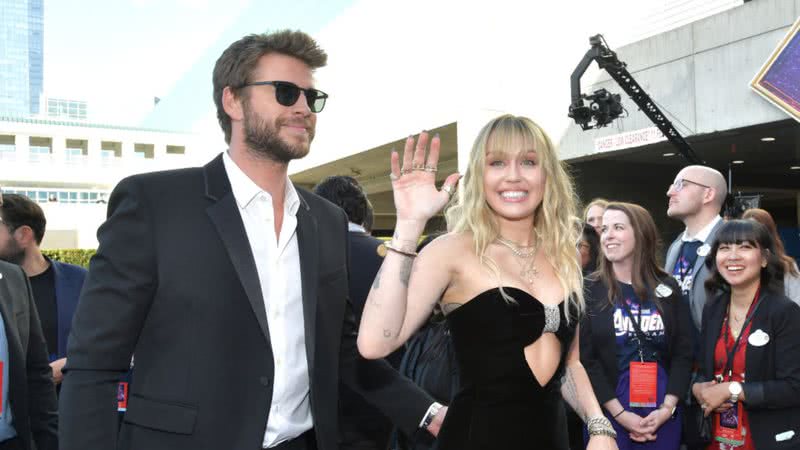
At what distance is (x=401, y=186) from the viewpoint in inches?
79.7

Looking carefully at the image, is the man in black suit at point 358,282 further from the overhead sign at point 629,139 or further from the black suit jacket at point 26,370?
the overhead sign at point 629,139

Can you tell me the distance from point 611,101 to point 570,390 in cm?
1058

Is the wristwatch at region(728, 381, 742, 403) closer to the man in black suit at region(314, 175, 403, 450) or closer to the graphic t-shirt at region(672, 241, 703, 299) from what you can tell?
the graphic t-shirt at region(672, 241, 703, 299)

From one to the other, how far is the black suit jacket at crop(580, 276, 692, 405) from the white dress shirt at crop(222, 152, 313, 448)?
2407 mm

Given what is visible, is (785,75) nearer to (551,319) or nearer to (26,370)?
(551,319)

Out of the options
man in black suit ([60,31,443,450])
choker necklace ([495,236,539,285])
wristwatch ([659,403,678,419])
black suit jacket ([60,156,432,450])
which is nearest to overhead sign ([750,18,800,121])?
wristwatch ([659,403,678,419])

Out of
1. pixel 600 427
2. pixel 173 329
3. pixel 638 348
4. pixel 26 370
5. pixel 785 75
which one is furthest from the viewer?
pixel 785 75

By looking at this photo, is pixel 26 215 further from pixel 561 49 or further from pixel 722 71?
pixel 561 49

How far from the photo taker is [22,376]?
9.64ft

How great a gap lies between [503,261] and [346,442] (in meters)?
1.80

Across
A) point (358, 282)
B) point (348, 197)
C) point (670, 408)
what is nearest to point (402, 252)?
point (358, 282)

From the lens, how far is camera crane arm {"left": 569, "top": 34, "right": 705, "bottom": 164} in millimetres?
12047

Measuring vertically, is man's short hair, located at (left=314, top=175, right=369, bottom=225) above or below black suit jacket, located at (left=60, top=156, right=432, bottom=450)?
above

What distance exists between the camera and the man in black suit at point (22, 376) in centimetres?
289
